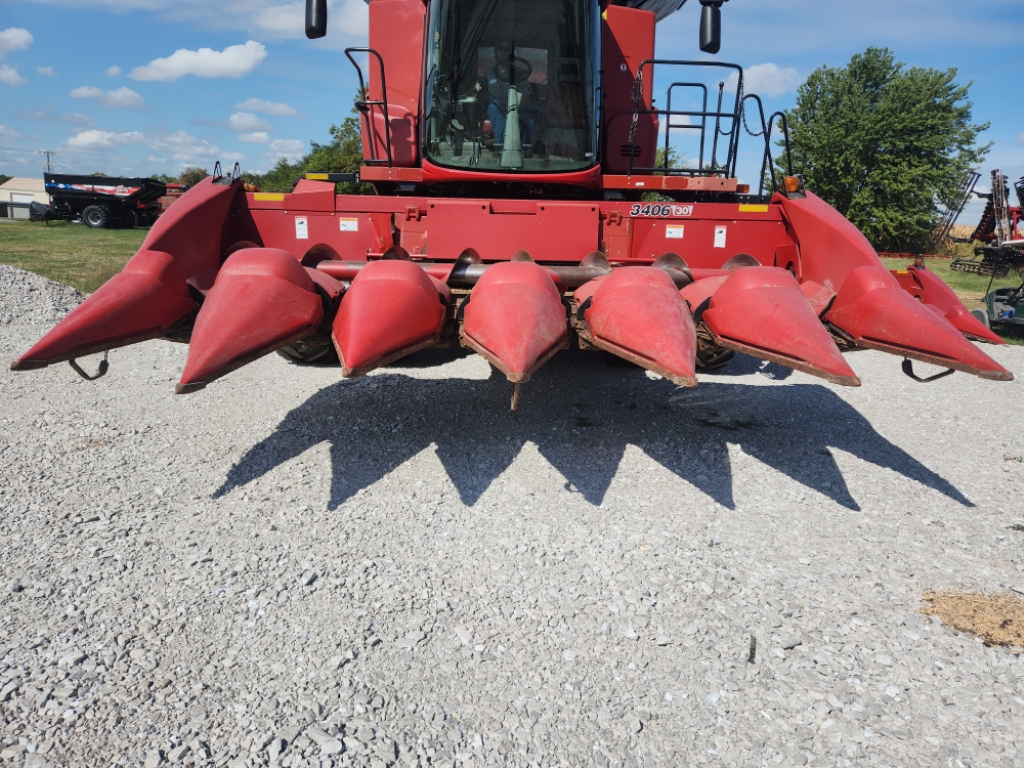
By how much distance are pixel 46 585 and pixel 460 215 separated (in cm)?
300

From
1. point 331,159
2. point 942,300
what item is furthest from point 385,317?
point 331,159

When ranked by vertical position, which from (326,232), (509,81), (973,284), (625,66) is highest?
(625,66)

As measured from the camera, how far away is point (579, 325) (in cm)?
334

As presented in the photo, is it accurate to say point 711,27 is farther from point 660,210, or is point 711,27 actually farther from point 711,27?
point 660,210

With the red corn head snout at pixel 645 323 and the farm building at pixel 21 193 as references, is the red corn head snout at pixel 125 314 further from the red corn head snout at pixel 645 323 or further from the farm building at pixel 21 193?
the farm building at pixel 21 193

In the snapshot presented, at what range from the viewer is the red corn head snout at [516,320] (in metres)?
2.75

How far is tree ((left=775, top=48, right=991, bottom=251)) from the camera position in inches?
1139

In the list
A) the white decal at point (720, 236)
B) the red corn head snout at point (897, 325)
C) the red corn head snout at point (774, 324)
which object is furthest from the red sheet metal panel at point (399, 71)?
the red corn head snout at point (897, 325)

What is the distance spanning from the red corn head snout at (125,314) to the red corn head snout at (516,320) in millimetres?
1420

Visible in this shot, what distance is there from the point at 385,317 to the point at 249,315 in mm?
542

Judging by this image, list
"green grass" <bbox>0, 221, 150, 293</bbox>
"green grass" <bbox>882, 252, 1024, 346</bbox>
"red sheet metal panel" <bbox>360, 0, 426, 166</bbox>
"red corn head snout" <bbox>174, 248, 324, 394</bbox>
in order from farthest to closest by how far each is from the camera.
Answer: "green grass" <bbox>0, 221, 150, 293</bbox>, "green grass" <bbox>882, 252, 1024, 346</bbox>, "red sheet metal panel" <bbox>360, 0, 426, 166</bbox>, "red corn head snout" <bbox>174, 248, 324, 394</bbox>

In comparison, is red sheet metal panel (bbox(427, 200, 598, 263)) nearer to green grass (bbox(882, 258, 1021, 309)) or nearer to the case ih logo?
the case ih logo

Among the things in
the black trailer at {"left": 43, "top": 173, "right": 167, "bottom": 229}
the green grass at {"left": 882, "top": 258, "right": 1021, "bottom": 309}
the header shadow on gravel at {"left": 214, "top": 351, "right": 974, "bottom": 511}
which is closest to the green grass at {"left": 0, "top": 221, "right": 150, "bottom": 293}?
the black trailer at {"left": 43, "top": 173, "right": 167, "bottom": 229}

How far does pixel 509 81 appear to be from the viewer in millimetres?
4914
